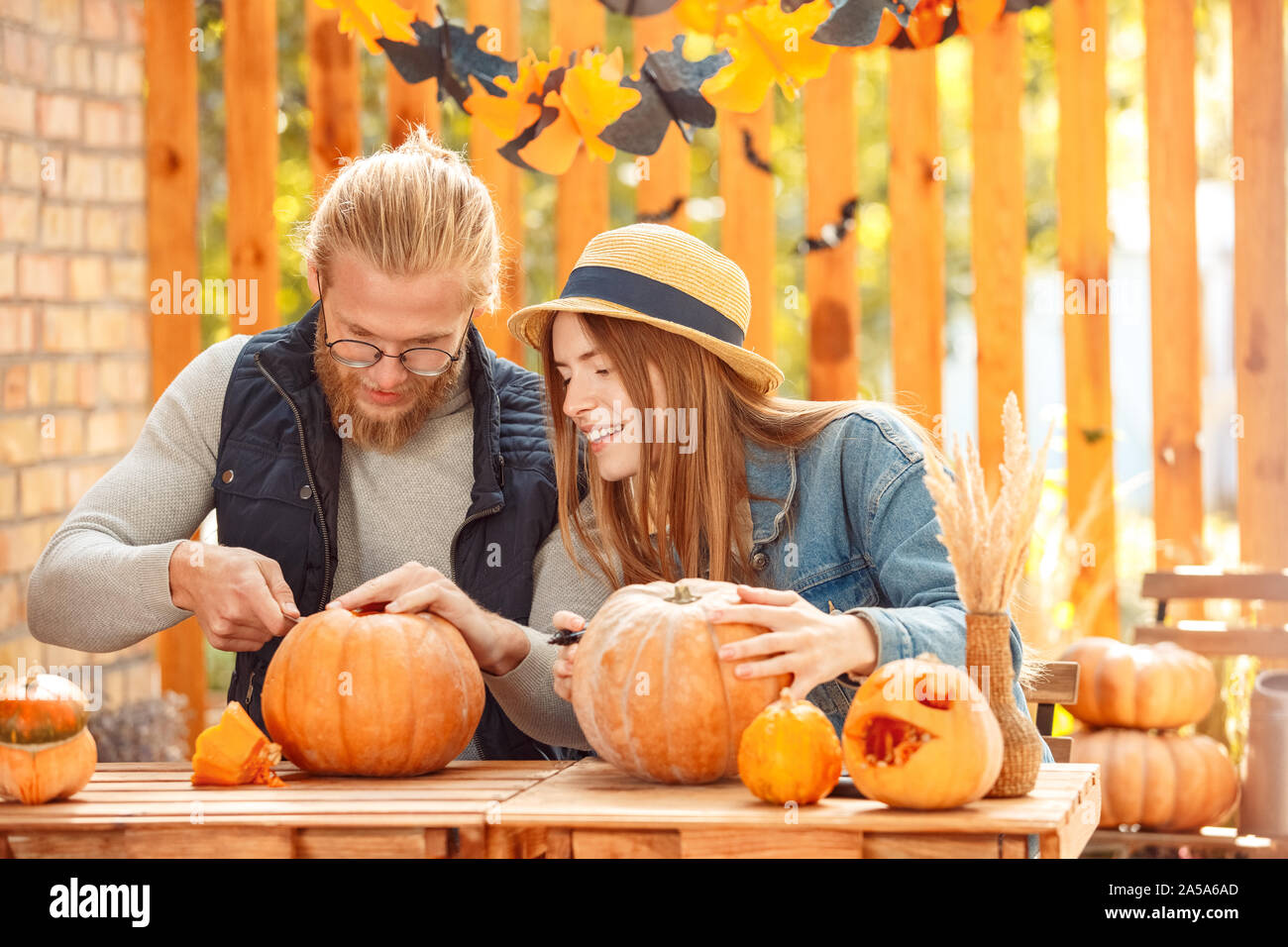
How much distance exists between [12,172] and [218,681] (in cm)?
249

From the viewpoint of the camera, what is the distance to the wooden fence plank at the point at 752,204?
338 cm

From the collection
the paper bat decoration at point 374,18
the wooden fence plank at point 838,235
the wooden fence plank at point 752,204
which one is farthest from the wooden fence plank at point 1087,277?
the paper bat decoration at point 374,18

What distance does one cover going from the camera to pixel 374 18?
343 centimetres

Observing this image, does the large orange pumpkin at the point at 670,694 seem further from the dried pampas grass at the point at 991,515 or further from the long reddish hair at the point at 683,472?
the long reddish hair at the point at 683,472

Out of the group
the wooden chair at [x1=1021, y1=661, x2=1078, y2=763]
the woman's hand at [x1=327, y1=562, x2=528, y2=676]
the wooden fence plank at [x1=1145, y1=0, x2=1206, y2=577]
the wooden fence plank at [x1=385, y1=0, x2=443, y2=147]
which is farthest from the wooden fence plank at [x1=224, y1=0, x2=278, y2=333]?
the wooden fence plank at [x1=1145, y1=0, x2=1206, y2=577]

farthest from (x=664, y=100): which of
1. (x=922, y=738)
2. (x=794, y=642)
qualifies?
(x=922, y=738)

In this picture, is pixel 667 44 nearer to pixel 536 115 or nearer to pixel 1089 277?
pixel 536 115

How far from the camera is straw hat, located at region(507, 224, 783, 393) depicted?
6.91 ft

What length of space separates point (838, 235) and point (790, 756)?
7.06ft

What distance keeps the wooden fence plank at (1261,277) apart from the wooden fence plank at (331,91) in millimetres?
2200

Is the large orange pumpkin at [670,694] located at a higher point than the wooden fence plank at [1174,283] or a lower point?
lower

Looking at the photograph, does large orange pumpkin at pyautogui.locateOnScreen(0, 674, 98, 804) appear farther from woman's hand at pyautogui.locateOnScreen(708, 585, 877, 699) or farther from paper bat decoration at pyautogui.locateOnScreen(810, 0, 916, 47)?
paper bat decoration at pyautogui.locateOnScreen(810, 0, 916, 47)

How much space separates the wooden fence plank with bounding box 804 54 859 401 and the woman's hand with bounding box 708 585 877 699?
180cm

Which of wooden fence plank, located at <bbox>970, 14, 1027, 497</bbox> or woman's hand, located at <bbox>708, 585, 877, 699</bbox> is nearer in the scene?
woman's hand, located at <bbox>708, 585, 877, 699</bbox>
